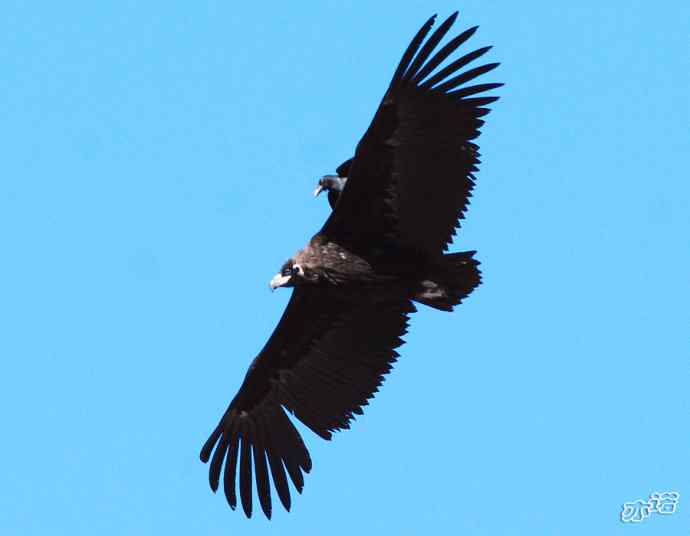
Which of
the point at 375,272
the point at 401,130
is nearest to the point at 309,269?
the point at 375,272

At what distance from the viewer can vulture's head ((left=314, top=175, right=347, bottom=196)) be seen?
19109 millimetres

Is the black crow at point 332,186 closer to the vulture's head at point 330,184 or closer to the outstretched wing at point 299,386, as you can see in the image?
the vulture's head at point 330,184

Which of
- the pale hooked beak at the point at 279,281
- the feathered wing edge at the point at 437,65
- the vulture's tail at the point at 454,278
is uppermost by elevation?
the feathered wing edge at the point at 437,65

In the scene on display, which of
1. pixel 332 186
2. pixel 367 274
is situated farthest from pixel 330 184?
pixel 367 274

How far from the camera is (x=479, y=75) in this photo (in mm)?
16969

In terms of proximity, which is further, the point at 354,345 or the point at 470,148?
the point at 354,345

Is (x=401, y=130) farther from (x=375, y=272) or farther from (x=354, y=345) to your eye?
(x=354, y=345)

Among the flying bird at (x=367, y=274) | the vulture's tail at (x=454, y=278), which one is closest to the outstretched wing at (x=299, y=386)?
the flying bird at (x=367, y=274)

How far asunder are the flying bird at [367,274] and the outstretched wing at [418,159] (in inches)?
0.4

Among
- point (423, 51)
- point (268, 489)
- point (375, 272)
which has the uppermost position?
point (423, 51)

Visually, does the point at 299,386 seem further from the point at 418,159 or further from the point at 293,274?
the point at 418,159

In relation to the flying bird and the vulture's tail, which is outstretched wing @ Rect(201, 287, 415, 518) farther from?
the vulture's tail

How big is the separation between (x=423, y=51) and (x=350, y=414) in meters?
4.34

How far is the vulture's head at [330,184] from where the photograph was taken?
62.7ft
